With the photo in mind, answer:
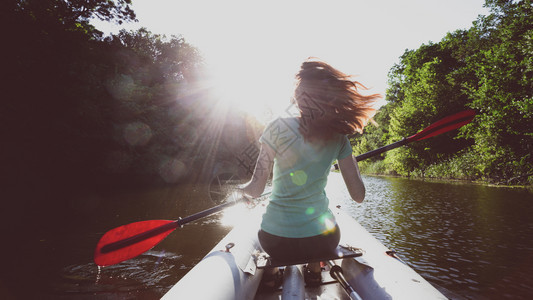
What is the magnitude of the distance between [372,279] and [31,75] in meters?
15.1

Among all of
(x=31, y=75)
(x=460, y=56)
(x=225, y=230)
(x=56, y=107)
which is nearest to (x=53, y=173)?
(x=56, y=107)

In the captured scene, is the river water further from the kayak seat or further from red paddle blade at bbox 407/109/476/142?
the kayak seat

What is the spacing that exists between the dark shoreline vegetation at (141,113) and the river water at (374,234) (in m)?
2.22

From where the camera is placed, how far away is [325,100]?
1484 millimetres

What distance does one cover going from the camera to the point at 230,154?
1039 inches

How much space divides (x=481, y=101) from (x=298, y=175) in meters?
16.4

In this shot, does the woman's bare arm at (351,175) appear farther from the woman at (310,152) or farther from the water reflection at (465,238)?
the water reflection at (465,238)

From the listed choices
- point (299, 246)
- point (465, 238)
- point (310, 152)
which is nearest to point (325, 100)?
point (310, 152)

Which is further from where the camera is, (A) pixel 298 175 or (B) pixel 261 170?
(B) pixel 261 170

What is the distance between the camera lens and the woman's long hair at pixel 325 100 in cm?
147

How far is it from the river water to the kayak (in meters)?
1.50

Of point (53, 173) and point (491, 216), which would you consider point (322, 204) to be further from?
point (53, 173)

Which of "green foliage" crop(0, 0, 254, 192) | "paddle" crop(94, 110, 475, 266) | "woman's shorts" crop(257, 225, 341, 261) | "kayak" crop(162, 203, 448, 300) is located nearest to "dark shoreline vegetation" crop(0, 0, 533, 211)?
"green foliage" crop(0, 0, 254, 192)

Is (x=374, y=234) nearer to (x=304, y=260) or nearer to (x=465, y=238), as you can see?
(x=465, y=238)
